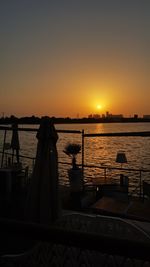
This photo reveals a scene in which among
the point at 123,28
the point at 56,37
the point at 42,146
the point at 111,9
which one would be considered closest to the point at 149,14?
the point at 111,9

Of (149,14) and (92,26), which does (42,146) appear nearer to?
(149,14)

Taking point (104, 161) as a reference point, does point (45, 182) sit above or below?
above

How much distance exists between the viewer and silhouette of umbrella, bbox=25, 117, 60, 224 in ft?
13.2

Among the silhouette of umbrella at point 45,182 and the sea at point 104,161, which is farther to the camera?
the sea at point 104,161

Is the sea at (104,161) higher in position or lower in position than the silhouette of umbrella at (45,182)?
lower

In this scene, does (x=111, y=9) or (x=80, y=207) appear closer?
(x=80, y=207)

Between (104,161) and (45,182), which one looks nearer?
(45,182)

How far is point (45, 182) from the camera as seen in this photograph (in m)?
4.11

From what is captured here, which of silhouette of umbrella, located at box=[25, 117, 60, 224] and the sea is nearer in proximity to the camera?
silhouette of umbrella, located at box=[25, 117, 60, 224]

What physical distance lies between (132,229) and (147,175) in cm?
2068

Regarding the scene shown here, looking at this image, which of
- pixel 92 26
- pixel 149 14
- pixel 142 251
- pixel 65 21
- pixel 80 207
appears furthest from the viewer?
pixel 92 26

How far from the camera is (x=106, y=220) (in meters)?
3.18

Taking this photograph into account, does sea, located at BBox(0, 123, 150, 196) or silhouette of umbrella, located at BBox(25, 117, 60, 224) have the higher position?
silhouette of umbrella, located at BBox(25, 117, 60, 224)

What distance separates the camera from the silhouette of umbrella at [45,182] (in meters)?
4.01
